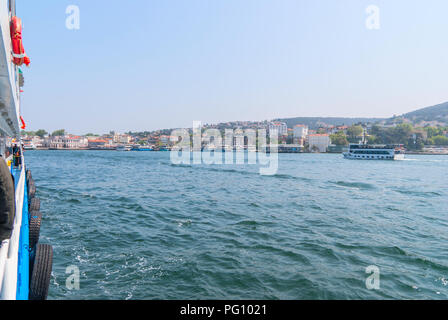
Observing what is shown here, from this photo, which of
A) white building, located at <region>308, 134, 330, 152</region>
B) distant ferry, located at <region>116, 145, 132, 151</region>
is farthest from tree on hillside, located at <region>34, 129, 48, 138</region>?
white building, located at <region>308, 134, 330, 152</region>

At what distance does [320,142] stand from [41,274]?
12017cm

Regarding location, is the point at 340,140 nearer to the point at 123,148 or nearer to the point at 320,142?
the point at 320,142

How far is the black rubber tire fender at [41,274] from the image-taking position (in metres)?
3.53

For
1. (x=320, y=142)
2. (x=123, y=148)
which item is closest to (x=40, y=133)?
(x=123, y=148)

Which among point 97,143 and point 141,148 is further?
point 97,143

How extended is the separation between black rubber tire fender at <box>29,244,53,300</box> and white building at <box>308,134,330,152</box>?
11989 cm

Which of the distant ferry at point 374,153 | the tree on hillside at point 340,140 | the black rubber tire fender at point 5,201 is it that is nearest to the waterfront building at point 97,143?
the tree on hillside at point 340,140

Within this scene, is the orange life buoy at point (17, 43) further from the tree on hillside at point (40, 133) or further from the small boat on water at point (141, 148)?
the tree on hillside at point (40, 133)

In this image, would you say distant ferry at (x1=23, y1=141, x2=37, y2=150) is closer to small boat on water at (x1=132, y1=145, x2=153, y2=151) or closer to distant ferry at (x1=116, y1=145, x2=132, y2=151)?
distant ferry at (x1=116, y1=145, x2=132, y2=151)

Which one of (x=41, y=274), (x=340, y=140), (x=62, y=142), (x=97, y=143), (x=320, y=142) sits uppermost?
(x=62, y=142)

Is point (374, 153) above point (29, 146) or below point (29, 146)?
below

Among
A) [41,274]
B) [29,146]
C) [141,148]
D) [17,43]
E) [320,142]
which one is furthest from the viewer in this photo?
[141,148]

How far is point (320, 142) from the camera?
115 metres
